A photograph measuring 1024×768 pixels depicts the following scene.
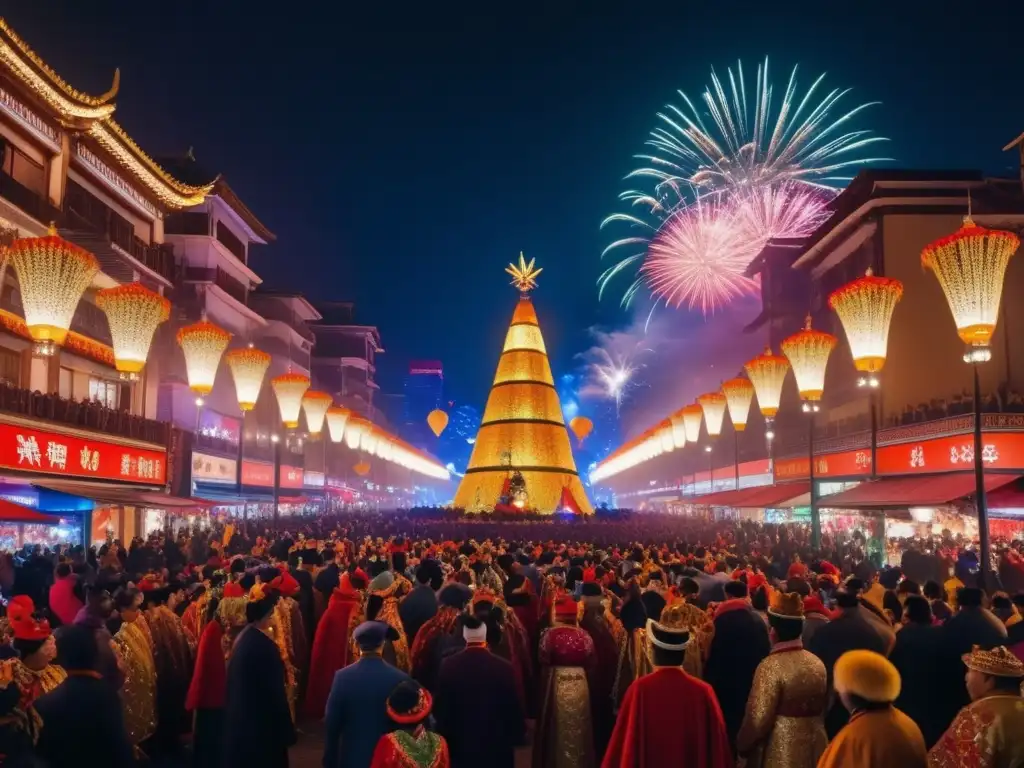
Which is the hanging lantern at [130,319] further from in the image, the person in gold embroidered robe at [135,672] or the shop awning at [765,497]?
the shop awning at [765,497]

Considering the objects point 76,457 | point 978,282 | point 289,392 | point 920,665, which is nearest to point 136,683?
point 920,665

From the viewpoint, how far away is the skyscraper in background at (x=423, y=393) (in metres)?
129

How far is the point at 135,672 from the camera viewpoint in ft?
24.1

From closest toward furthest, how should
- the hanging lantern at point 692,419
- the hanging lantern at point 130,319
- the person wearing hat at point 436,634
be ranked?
the person wearing hat at point 436,634 → the hanging lantern at point 130,319 → the hanging lantern at point 692,419

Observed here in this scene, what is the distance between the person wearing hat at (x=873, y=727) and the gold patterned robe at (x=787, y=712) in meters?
1.14

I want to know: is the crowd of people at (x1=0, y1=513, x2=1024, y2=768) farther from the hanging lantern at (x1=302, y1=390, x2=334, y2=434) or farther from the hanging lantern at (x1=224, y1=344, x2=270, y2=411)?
the hanging lantern at (x1=302, y1=390, x2=334, y2=434)

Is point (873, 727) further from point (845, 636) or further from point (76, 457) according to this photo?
point (76, 457)

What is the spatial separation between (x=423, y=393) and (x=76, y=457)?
382 feet

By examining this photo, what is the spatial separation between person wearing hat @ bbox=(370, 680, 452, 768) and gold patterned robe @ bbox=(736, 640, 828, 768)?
1939 millimetres

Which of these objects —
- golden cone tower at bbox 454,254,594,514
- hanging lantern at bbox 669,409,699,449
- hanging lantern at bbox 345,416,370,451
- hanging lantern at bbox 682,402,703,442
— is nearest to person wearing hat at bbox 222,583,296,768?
golden cone tower at bbox 454,254,594,514

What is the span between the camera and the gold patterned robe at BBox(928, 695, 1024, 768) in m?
3.55

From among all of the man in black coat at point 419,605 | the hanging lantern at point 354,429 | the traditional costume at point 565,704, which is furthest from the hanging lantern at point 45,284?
the hanging lantern at point 354,429

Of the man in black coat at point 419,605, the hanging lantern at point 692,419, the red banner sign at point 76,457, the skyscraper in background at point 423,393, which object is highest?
the skyscraper in background at point 423,393

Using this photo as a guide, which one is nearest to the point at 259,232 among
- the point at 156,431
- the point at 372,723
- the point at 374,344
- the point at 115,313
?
the point at 156,431
